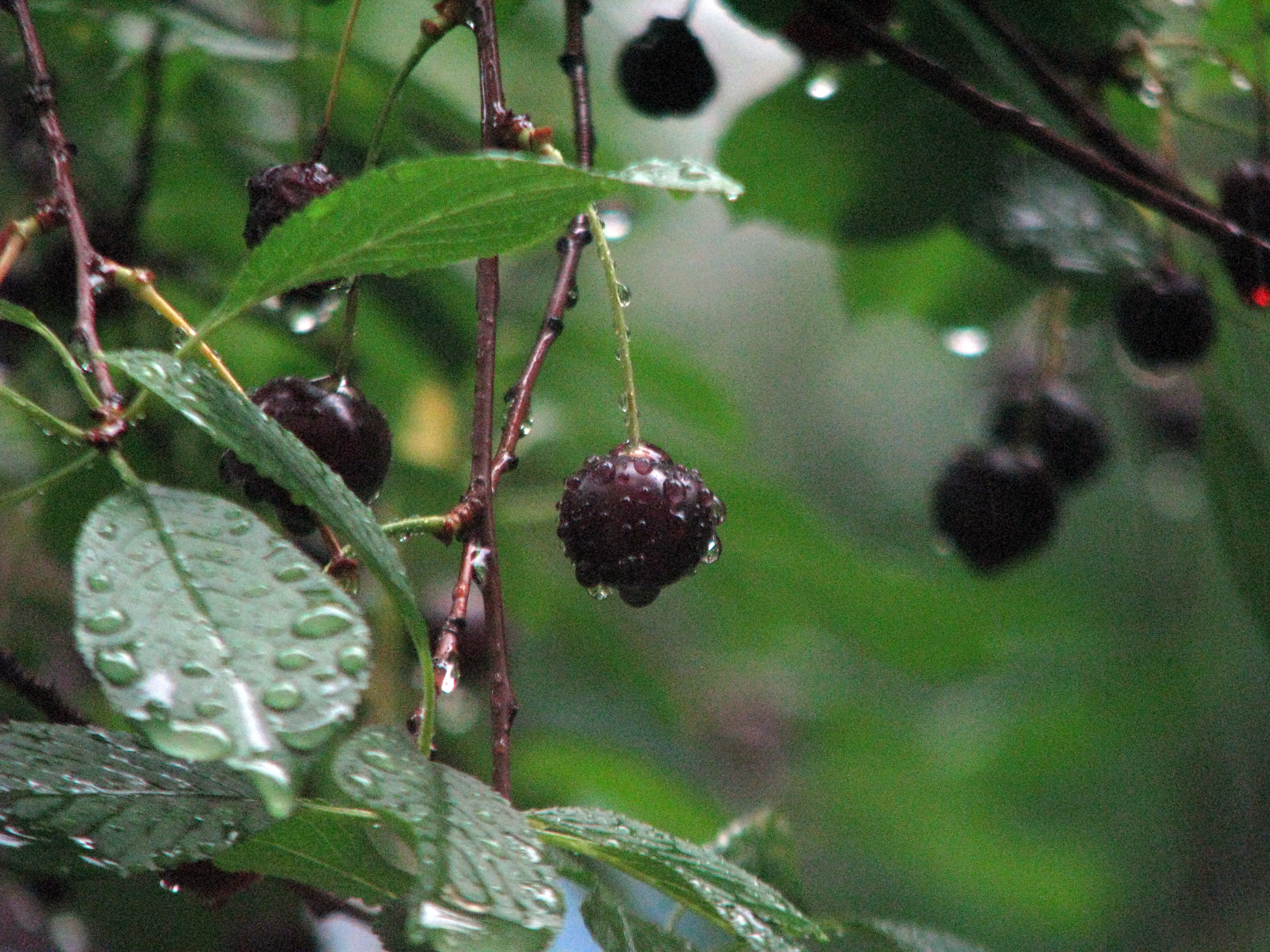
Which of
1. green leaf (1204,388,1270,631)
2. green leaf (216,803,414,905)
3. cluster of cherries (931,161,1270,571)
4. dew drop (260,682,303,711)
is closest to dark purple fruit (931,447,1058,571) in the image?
cluster of cherries (931,161,1270,571)

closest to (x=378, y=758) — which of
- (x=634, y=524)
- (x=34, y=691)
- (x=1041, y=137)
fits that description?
(x=634, y=524)

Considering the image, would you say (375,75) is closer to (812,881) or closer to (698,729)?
(698,729)

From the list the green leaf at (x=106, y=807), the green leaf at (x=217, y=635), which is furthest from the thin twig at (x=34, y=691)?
the green leaf at (x=217, y=635)

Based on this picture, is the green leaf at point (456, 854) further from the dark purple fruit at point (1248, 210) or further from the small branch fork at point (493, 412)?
the dark purple fruit at point (1248, 210)

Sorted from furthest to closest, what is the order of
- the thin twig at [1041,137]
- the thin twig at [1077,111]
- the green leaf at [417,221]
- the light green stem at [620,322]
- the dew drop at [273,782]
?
the thin twig at [1077,111] → the thin twig at [1041,137] → the light green stem at [620,322] → the green leaf at [417,221] → the dew drop at [273,782]

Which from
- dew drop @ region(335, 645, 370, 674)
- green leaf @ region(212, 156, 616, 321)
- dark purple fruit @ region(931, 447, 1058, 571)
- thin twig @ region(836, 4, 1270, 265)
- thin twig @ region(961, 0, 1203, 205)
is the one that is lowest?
dew drop @ region(335, 645, 370, 674)

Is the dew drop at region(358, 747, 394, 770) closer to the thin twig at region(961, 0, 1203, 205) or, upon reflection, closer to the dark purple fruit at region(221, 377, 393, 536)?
the dark purple fruit at region(221, 377, 393, 536)

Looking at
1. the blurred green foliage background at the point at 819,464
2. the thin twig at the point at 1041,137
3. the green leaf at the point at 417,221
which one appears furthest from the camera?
the blurred green foliage background at the point at 819,464
